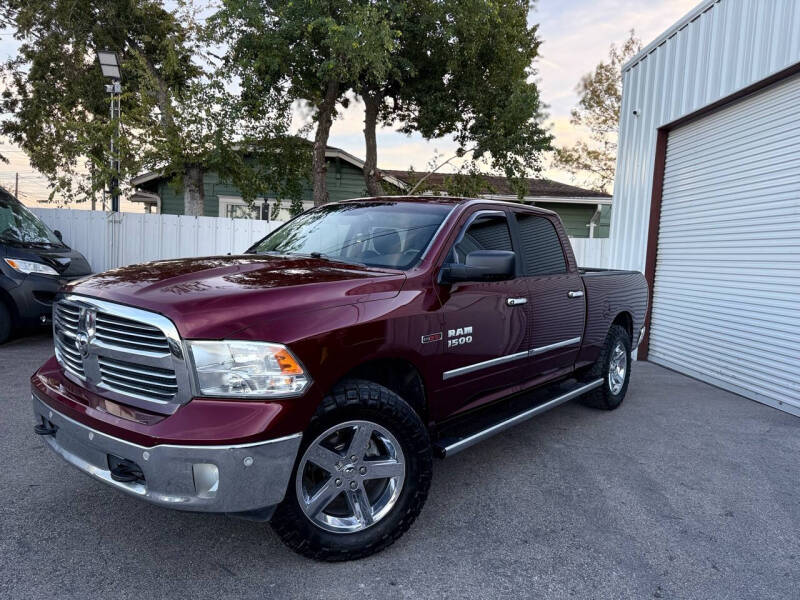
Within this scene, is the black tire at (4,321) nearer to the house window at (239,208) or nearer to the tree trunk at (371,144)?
the tree trunk at (371,144)

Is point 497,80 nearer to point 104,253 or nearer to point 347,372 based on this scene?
point 104,253

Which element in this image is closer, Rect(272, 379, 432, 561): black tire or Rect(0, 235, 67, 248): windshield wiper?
Rect(272, 379, 432, 561): black tire

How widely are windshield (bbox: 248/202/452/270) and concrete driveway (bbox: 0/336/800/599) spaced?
5.23 feet

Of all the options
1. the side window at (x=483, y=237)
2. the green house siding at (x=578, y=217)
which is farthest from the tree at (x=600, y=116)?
the side window at (x=483, y=237)

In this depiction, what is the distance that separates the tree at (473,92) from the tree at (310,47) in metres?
1.29

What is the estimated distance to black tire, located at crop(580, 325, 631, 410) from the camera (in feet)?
17.2

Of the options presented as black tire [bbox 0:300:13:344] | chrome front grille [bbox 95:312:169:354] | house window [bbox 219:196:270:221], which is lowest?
black tire [bbox 0:300:13:344]

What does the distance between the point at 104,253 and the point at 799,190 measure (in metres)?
12.0

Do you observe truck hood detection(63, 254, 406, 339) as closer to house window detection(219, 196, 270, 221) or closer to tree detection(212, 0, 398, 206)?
tree detection(212, 0, 398, 206)

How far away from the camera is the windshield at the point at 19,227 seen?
297 inches

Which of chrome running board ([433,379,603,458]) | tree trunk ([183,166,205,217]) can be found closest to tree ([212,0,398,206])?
tree trunk ([183,166,205,217])

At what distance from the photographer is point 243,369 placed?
2326 mm

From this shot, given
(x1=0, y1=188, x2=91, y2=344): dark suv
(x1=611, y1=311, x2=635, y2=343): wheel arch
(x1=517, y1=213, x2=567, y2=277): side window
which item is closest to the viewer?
(x1=517, y1=213, x2=567, y2=277): side window

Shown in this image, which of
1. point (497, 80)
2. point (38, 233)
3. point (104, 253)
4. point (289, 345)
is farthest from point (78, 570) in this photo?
point (497, 80)
